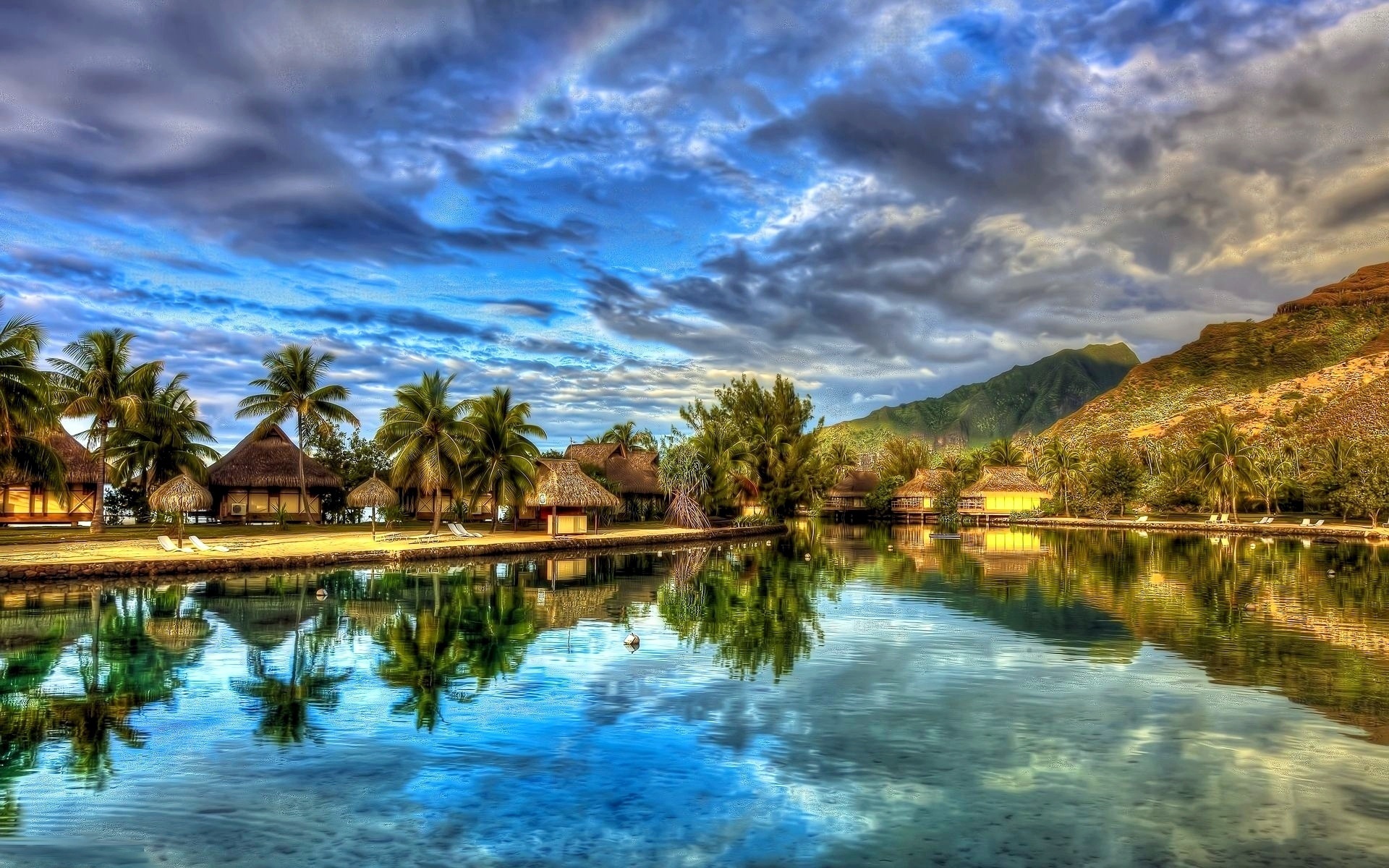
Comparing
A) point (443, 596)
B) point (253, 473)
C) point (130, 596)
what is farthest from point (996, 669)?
point (253, 473)

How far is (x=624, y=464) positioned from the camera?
54406mm

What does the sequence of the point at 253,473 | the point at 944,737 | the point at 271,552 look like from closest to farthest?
the point at 944,737
the point at 271,552
the point at 253,473

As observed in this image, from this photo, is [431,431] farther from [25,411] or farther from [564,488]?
[25,411]

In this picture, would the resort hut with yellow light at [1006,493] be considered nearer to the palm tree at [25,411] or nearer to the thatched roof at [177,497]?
the thatched roof at [177,497]

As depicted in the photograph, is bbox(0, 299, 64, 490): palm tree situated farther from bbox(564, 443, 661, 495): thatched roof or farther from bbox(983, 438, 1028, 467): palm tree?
bbox(983, 438, 1028, 467): palm tree

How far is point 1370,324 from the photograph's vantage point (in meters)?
129

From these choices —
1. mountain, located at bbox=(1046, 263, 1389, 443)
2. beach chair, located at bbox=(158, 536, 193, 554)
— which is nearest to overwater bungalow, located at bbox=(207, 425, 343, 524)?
beach chair, located at bbox=(158, 536, 193, 554)

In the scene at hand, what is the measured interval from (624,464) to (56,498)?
92.1ft

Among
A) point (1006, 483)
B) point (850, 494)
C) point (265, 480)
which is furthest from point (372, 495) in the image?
point (850, 494)

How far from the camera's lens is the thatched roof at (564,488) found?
3875 cm

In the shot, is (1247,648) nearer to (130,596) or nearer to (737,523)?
(130,596)

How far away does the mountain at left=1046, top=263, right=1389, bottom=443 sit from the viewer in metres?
81.0

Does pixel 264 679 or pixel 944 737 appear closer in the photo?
pixel 944 737

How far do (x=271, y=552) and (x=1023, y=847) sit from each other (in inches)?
1013
